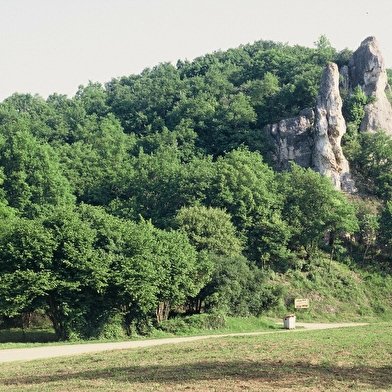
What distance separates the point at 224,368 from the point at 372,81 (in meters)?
63.9

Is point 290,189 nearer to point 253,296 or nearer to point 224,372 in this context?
point 253,296

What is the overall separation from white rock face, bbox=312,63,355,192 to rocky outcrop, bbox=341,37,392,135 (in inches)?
226

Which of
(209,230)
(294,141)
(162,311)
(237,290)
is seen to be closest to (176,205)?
(209,230)

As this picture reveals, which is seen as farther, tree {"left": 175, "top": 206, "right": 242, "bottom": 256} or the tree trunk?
tree {"left": 175, "top": 206, "right": 242, "bottom": 256}

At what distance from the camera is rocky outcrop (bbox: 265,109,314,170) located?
239 ft

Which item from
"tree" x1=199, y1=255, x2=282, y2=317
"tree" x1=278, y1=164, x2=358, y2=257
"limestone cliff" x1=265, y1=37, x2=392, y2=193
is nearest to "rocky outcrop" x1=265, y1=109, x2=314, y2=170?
"limestone cliff" x1=265, y1=37, x2=392, y2=193

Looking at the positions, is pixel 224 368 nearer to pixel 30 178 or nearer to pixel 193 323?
pixel 193 323

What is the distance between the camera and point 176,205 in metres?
61.4

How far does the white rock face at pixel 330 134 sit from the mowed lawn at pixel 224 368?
41.7 metres

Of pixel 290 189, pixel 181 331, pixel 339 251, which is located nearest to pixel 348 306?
pixel 339 251

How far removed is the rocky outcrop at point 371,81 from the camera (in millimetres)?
76938

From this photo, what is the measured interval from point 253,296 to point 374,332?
15.2 metres

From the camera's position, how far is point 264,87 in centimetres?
8831

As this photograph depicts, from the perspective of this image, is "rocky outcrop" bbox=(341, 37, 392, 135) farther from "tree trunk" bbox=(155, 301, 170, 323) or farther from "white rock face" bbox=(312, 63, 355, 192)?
"tree trunk" bbox=(155, 301, 170, 323)
